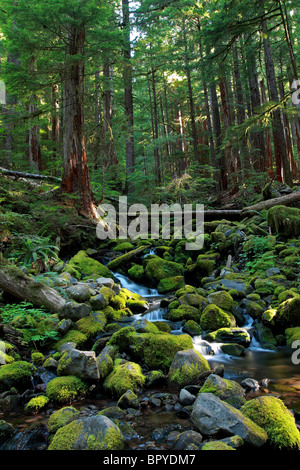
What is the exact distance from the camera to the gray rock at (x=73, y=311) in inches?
209

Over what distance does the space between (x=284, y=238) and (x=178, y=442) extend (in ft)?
25.4

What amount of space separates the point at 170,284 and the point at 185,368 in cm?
463

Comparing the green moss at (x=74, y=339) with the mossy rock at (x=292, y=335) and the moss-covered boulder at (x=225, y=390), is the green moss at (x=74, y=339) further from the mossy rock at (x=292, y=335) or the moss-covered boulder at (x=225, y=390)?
the mossy rock at (x=292, y=335)

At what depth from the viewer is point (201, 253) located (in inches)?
408

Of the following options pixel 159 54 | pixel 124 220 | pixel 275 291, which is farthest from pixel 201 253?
pixel 159 54

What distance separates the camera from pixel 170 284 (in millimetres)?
8695

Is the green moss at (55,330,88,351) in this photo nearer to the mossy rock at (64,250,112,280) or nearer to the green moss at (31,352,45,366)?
the green moss at (31,352,45,366)

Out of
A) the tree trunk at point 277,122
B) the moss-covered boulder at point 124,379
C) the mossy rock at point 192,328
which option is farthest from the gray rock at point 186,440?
the tree trunk at point 277,122

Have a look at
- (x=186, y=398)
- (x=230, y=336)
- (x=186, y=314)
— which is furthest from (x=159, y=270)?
(x=186, y=398)

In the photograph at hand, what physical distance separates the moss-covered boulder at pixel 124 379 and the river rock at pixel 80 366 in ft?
0.65

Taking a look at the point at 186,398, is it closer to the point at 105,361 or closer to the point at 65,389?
the point at 105,361
